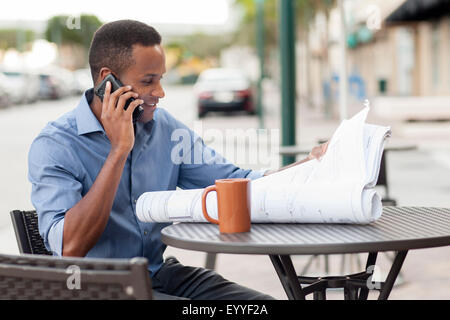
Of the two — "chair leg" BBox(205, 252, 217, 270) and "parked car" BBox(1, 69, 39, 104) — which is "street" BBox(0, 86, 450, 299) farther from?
"parked car" BBox(1, 69, 39, 104)

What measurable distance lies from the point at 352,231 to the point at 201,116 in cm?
2122

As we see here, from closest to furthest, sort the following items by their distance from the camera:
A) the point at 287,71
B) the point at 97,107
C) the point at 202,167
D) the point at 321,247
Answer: the point at 321,247
the point at 97,107
the point at 202,167
the point at 287,71

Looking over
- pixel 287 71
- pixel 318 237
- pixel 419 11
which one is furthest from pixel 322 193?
pixel 419 11

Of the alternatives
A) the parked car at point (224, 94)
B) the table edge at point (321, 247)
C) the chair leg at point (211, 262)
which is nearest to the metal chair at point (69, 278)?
the table edge at point (321, 247)

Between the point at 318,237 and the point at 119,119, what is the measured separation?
2.50ft

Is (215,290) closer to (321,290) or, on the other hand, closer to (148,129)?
(321,290)

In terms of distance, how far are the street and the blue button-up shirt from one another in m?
1.78

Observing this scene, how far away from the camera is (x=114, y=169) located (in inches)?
92.2

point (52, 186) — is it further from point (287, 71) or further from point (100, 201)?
point (287, 71)

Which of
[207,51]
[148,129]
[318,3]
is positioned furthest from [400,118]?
[207,51]

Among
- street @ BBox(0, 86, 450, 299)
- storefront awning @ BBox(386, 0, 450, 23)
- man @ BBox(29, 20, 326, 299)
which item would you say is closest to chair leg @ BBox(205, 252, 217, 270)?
street @ BBox(0, 86, 450, 299)

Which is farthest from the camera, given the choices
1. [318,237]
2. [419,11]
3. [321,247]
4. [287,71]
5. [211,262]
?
[419,11]

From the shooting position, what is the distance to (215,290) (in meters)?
2.53

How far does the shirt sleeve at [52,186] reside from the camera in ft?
7.59
